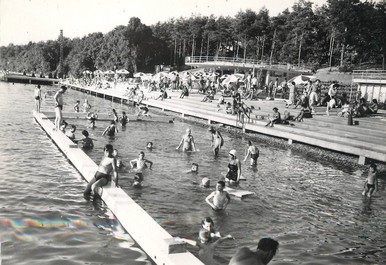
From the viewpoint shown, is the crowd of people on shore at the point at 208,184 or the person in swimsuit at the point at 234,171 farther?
the person in swimsuit at the point at 234,171

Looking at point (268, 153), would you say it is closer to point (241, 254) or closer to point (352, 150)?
point (352, 150)

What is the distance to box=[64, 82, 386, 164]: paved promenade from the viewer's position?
1767cm

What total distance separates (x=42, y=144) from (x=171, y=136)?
7.96 metres

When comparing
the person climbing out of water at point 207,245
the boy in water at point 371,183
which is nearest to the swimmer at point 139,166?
the person climbing out of water at point 207,245

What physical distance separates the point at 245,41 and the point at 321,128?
59.5 m

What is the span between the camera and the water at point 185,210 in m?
7.50

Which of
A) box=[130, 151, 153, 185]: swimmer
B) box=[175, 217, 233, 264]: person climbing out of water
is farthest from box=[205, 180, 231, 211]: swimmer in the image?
box=[130, 151, 153, 185]: swimmer

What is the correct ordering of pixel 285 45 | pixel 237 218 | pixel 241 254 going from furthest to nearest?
pixel 285 45
pixel 237 218
pixel 241 254

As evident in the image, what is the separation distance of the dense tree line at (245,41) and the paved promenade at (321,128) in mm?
16428

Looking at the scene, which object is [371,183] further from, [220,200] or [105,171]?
[105,171]

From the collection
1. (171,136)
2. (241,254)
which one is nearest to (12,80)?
(171,136)

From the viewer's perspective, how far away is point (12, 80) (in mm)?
85750

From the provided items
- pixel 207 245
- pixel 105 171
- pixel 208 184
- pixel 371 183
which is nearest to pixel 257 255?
pixel 207 245

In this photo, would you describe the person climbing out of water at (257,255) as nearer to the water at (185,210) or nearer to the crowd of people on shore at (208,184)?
the crowd of people on shore at (208,184)
